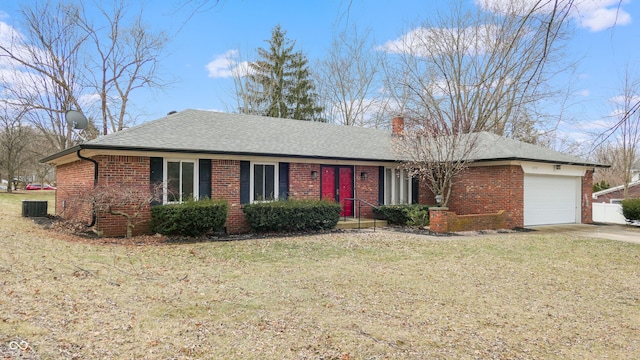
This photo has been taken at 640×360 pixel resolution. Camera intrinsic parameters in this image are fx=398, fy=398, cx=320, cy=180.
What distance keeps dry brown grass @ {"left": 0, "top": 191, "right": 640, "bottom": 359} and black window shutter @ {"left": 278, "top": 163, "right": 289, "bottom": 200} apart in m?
4.50

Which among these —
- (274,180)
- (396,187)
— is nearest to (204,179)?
(274,180)

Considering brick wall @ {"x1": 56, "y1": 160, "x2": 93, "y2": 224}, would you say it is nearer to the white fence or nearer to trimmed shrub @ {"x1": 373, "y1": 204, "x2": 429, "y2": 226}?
trimmed shrub @ {"x1": 373, "y1": 204, "x2": 429, "y2": 226}

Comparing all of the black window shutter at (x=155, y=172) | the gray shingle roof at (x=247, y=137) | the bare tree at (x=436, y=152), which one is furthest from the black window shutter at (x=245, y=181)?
the bare tree at (x=436, y=152)

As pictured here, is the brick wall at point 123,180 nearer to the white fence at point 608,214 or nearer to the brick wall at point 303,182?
the brick wall at point 303,182

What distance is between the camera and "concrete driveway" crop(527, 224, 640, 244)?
43.2 ft

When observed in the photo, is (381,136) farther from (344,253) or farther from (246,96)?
(246,96)

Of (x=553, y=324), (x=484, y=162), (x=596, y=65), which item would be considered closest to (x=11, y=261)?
(x=553, y=324)

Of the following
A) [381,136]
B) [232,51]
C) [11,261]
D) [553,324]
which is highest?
[232,51]

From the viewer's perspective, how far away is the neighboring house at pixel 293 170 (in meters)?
11.6

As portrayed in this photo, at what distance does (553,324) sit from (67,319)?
226 inches

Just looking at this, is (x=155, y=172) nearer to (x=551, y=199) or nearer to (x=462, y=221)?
(x=462, y=221)

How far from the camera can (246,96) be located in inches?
1377

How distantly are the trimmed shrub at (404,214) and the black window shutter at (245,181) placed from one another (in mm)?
5334

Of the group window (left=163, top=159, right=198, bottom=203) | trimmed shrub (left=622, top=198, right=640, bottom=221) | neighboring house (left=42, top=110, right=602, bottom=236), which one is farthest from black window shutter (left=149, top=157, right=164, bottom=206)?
trimmed shrub (left=622, top=198, right=640, bottom=221)
